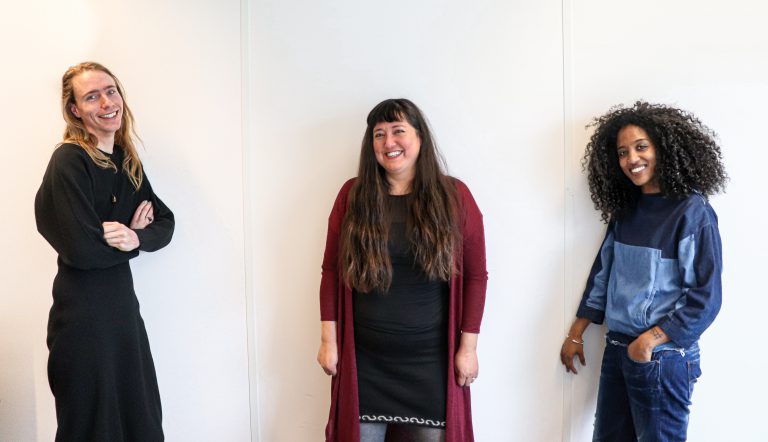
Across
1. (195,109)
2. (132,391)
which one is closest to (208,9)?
(195,109)

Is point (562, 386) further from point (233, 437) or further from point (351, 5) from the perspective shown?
point (351, 5)

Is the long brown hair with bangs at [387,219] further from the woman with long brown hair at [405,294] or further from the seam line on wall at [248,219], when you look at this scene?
the seam line on wall at [248,219]

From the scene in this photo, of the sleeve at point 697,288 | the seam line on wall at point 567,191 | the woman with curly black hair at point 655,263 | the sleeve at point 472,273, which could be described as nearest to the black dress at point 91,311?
the sleeve at point 472,273

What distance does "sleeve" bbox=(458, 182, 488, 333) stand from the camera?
5.17 ft

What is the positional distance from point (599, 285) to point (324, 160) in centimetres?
113

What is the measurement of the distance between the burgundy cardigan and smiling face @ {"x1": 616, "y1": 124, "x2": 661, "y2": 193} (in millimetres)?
512

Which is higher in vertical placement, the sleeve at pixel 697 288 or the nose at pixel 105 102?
the nose at pixel 105 102

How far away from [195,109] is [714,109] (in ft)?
6.41

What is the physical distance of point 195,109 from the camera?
1.92 meters

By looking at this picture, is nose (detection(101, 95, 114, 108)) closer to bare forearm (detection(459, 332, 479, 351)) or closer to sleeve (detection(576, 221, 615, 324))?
bare forearm (detection(459, 332, 479, 351))

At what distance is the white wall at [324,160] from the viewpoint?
1705 mm

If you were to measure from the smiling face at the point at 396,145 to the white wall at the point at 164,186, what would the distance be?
2.22 ft

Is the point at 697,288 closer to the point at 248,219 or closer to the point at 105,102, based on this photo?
the point at 248,219

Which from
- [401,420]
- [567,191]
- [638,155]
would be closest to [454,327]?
[401,420]
